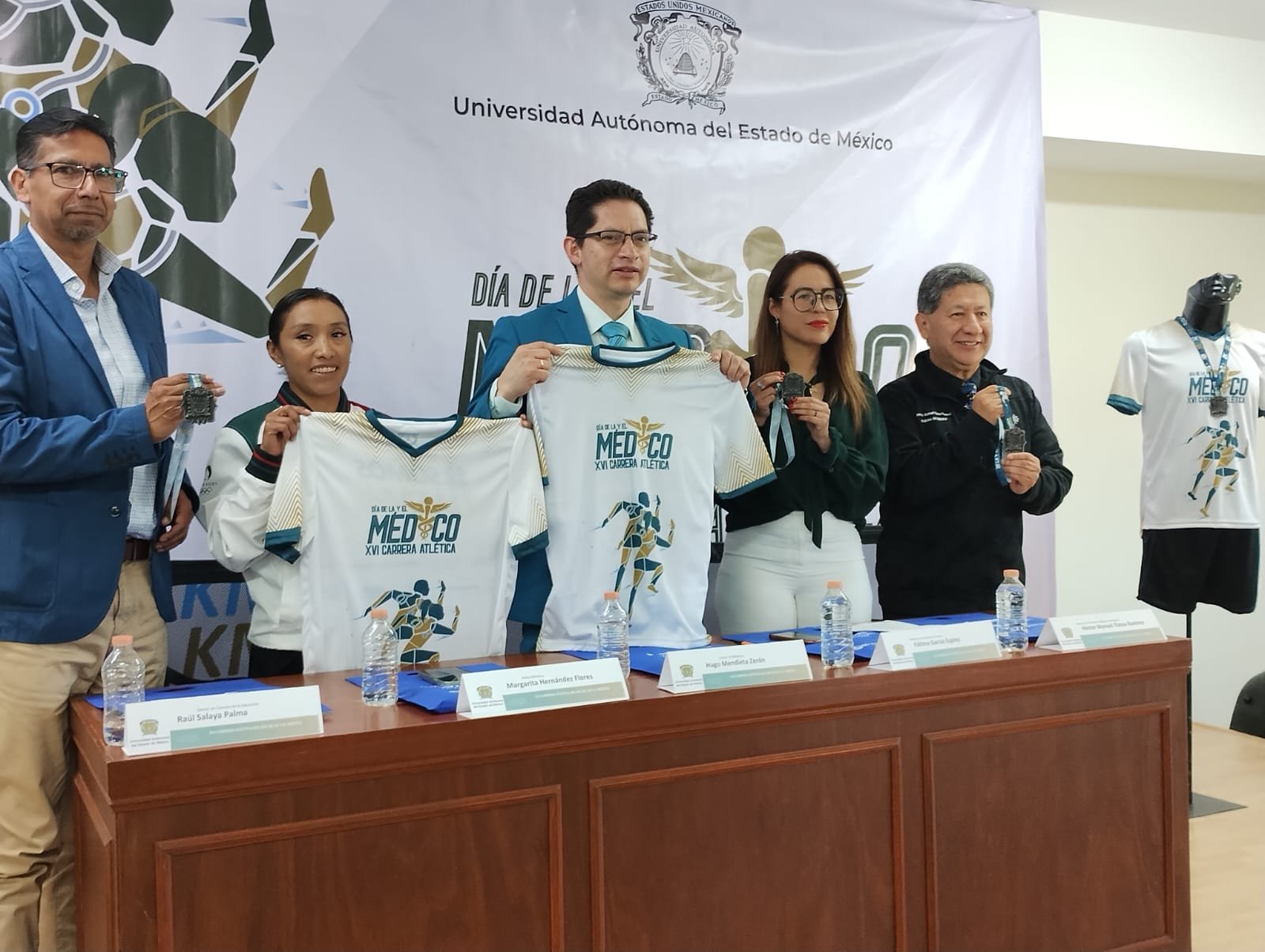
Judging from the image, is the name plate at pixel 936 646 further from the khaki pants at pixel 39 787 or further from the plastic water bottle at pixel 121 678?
the khaki pants at pixel 39 787

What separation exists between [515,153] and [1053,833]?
2.70 metres

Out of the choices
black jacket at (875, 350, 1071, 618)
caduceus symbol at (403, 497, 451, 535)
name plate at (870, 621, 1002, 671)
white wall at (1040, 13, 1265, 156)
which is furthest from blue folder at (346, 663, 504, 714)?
white wall at (1040, 13, 1265, 156)

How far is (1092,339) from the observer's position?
5730 mm

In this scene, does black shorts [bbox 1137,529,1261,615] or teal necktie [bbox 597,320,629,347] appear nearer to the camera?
teal necktie [bbox 597,320,629,347]

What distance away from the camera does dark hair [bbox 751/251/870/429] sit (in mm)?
3090

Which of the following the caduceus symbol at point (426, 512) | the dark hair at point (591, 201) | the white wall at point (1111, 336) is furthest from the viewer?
the white wall at point (1111, 336)

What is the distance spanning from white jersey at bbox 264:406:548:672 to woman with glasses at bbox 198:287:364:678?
0.06m

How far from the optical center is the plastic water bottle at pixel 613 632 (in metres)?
2.51

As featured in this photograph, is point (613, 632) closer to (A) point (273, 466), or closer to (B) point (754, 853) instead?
(B) point (754, 853)

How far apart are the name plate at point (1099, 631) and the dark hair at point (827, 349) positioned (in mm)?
777

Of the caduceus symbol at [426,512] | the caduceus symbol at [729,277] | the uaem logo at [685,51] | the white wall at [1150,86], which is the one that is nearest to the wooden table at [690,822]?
the caduceus symbol at [426,512]

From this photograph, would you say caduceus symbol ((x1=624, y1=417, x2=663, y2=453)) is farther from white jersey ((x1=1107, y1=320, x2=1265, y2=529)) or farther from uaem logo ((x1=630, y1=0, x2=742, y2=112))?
white jersey ((x1=1107, y1=320, x2=1265, y2=529))

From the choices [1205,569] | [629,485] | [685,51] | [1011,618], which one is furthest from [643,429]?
[1205,569]

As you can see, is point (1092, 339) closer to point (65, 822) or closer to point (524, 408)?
point (524, 408)
